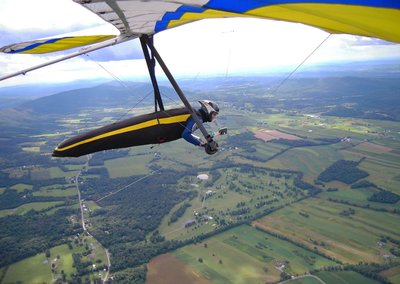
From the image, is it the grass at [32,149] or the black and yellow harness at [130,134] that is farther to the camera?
the grass at [32,149]

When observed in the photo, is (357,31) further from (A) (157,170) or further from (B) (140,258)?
(A) (157,170)

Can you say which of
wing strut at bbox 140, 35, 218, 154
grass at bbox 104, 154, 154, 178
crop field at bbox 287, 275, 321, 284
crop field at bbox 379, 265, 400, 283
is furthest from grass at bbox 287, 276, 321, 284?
grass at bbox 104, 154, 154, 178

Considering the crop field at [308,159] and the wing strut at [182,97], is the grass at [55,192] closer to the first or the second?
the crop field at [308,159]

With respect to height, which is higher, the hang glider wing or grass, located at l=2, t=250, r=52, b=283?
the hang glider wing

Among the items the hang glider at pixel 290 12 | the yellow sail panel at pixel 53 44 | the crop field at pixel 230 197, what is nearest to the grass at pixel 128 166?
the crop field at pixel 230 197

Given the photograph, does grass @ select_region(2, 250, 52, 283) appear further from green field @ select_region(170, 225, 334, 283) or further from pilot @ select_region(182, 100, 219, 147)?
pilot @ select_region(182, 100, 219, 147)

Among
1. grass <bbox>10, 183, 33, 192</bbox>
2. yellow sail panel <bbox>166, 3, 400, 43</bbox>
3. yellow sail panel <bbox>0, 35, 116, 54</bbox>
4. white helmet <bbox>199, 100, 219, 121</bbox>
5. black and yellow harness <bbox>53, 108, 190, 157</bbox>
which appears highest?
yellow sail panel <bbox>0, 35, 116, 54</bbox>

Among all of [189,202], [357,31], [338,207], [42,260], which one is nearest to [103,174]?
[189,202]
